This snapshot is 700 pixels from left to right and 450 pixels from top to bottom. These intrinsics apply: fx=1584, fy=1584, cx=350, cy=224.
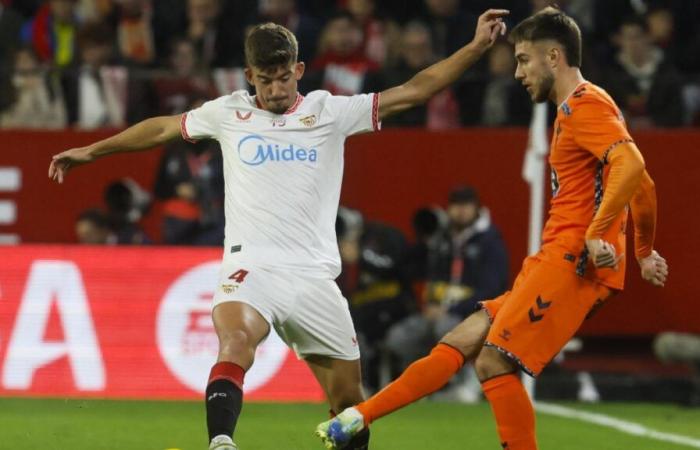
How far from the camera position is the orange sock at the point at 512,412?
266 inches

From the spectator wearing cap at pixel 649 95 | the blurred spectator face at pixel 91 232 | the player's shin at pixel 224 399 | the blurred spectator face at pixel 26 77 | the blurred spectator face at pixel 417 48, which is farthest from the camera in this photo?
the blurred spectator face at pixel 417 48

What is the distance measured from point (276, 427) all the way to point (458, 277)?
254 cm

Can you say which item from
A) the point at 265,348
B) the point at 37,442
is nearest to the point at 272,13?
the point at 265,348

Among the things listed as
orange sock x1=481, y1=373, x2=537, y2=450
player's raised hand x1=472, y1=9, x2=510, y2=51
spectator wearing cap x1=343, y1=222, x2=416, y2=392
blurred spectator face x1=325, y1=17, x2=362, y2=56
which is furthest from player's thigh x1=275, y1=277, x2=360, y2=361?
blurred spectator face x1=325, y1=17, x2=362, y2=56

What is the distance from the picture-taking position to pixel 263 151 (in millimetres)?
7230

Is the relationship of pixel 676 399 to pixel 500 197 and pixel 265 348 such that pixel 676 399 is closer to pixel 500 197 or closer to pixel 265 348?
pixel 500 197

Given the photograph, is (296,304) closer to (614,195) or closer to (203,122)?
(203,122)

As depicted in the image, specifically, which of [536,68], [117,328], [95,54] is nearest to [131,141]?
[536,68]

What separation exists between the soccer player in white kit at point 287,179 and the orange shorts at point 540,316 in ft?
2.84

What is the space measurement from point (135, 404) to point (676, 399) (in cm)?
403

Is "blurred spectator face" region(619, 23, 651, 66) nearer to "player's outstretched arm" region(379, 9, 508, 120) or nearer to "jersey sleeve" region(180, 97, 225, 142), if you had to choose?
"player's outstretched arm" region(379, 9, 508, 120)

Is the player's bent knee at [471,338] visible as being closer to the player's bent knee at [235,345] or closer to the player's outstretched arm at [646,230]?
the player's outstretched arm at [646,230]

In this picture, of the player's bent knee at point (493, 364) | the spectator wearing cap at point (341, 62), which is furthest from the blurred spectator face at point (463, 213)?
the player's bent knee at point (493, 364)

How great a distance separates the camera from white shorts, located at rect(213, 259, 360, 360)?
23.1 feet
